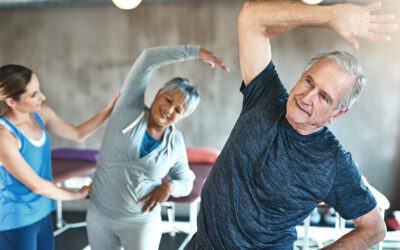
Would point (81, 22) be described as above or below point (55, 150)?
above

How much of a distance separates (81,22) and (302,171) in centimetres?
391

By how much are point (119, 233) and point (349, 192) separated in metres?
1.09

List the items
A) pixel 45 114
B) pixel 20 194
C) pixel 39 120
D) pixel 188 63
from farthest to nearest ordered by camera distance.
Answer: pixel 188 63, pixel 45 114, pixel 39 120, pixel 20 194

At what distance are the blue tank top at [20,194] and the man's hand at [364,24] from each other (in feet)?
4.60

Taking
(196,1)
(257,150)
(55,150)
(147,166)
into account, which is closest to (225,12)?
(196,1)

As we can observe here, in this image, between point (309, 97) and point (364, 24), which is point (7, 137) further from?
point (364, 24)

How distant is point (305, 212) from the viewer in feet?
4.43

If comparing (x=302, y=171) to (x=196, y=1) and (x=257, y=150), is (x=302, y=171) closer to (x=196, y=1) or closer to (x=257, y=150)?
(x=257, y=150)

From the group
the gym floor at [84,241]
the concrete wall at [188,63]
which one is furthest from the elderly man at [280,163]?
the concrete wall at [188,63]

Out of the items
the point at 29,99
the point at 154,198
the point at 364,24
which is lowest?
the point at 154,198

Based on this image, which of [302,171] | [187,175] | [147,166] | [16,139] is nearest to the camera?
[302,171]

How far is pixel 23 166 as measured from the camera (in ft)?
5.41

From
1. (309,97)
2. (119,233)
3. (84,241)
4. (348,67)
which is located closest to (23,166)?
(119,233)

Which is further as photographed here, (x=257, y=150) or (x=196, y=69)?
(x=196, y=69)
